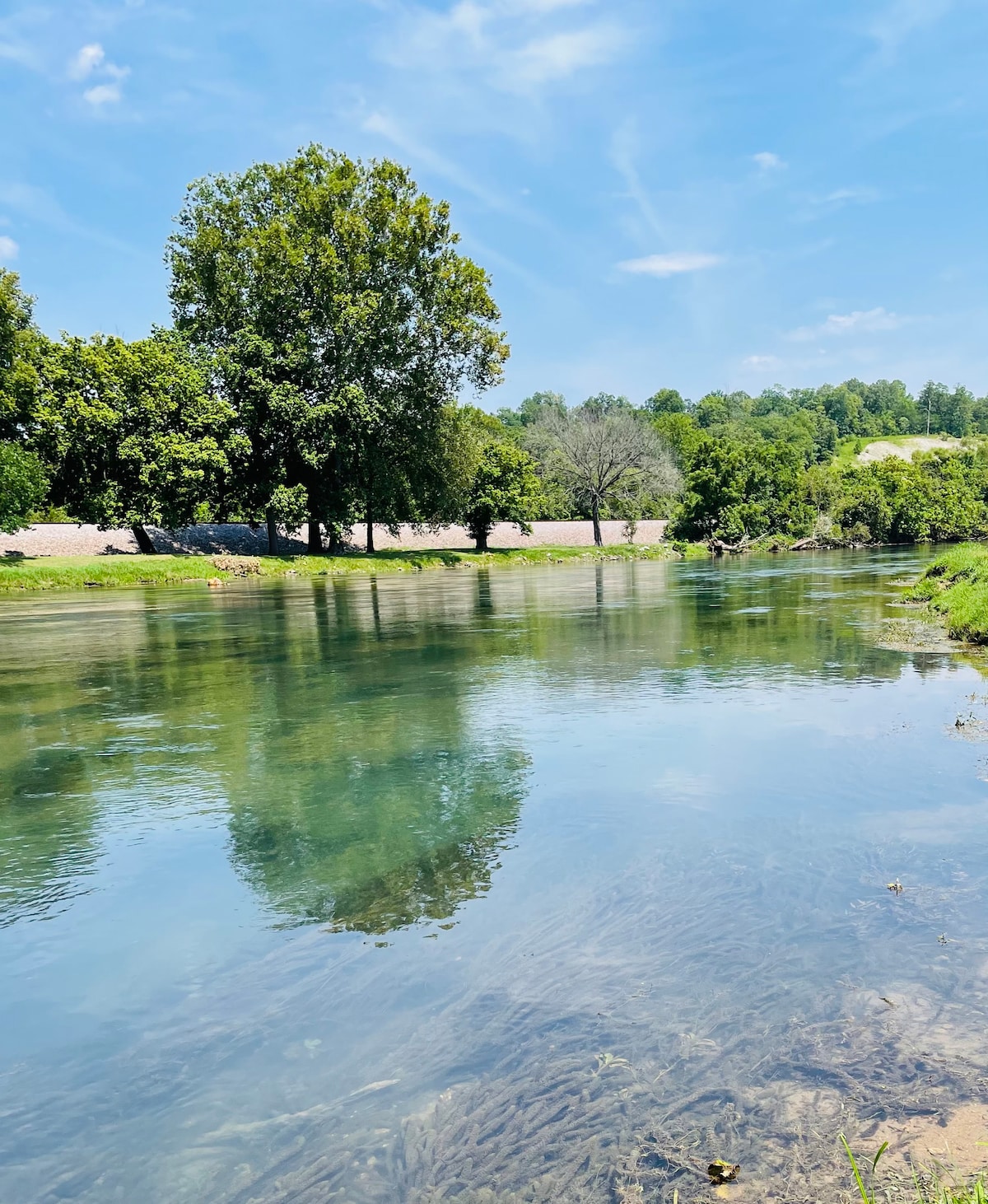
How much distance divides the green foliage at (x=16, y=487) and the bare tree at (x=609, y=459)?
43.9m

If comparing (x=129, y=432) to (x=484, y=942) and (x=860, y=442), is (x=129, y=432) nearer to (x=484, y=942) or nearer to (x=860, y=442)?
(x=484, y=942)

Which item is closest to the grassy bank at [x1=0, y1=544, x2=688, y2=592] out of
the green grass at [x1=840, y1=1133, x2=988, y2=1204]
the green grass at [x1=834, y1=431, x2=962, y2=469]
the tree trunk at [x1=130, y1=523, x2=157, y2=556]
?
the tree trunk at [x1=130, y1=523, x2=157, y2=556]

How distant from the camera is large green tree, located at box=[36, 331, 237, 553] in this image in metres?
47.0

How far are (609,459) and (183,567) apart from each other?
42.2m

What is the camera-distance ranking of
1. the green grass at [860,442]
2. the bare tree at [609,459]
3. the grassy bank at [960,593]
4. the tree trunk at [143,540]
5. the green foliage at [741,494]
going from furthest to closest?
1. the green grass at [860,442]
2. the green foliage at [741,494]
3. the bare tree at [609,459]
4. the tree trunk at [143,540]
5. the grassy bank at [960,593]

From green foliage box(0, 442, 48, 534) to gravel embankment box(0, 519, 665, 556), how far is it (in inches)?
235

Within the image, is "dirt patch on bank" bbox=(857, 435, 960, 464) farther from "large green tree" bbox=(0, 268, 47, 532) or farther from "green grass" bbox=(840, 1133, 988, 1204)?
"green grass" bbox=(840, 1133, 988, 1204)

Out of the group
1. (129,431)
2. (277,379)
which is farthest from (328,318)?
(129,431)

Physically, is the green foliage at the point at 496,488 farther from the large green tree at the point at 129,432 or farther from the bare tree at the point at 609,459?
the large green tree at the point at 129,432

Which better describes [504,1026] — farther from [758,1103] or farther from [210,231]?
[210,231]

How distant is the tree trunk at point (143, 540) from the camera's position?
5084cm

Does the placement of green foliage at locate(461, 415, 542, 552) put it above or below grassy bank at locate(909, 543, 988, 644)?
above

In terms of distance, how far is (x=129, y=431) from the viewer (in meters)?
48.5

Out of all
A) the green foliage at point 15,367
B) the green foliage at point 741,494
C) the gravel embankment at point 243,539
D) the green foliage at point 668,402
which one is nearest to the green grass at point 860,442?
the green foliage at point 668,402
